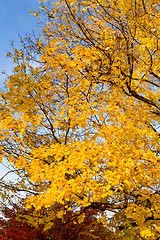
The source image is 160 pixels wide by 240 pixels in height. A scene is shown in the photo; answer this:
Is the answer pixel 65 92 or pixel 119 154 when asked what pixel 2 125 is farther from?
pixel 119 154

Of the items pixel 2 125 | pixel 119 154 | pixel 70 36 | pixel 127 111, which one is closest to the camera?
pixel 119 154

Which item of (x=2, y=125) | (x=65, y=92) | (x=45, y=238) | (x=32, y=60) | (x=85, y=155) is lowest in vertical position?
(x=45, y=238)

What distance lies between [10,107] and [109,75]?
2.71m

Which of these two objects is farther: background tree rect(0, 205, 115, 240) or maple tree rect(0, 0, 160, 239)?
background tree rect(0, 205, 115, 240)

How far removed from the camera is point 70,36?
267 inches

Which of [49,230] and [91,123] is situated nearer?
[91,123]

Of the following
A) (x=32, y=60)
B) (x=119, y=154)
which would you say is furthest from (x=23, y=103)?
(x=119, y=154)

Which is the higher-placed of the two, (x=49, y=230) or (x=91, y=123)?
(x=91, y=123)

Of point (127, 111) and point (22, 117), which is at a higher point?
point (127, 111)

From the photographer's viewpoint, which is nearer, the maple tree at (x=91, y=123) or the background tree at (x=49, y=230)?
the maple tree at (x=91, y=123)

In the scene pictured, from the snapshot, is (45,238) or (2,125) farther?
(45,238)

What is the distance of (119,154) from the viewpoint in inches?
171

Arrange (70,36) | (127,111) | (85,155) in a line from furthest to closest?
(70,36) < (127,111) < (85,155)

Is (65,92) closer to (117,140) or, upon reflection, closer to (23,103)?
(23,103)
